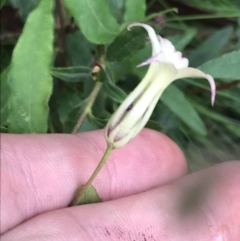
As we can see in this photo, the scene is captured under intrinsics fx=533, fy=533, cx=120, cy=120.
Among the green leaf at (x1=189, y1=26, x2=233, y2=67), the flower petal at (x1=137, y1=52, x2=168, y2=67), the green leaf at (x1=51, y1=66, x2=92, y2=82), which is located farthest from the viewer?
the green leaf at (x1=189, y1=26, x2=233, y2=67)

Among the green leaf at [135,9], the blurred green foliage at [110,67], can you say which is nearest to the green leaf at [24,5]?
the blurred green foliage at [110,67]

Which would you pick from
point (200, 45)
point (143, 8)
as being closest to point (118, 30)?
point (143, 8)

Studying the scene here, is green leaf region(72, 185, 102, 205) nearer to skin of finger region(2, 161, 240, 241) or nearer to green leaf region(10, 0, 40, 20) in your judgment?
skin of finger region(2, 161, 240, 241)

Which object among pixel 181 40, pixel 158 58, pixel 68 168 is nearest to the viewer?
pixel 158 58

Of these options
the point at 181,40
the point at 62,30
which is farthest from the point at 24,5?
the point at 181,40

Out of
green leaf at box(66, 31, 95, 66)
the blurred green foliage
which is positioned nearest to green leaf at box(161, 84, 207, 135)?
the blurred green foliage

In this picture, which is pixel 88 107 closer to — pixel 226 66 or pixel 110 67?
pixel 110 67
